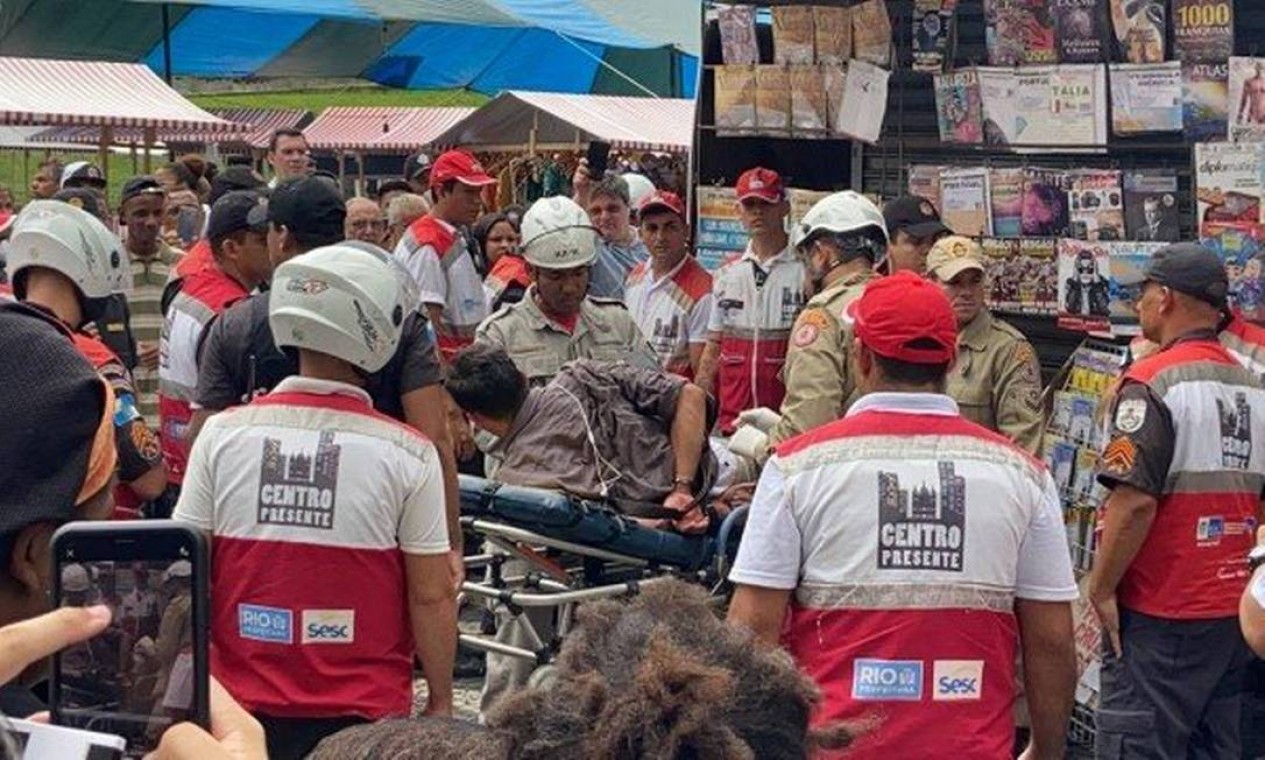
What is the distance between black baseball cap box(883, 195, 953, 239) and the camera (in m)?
7.43

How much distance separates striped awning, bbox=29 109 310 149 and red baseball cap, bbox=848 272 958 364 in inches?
536

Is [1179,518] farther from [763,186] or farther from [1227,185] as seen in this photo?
[763,186]

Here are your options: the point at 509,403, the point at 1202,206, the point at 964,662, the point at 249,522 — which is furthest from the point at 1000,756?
the point at 1202,206

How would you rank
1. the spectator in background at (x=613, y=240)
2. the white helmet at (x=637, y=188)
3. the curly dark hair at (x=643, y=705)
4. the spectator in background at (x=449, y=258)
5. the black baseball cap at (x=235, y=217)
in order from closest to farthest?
the curly dark hair at (x=643, y=705), the black baseball cap at (x=235, y=217), the spectator in background at (x=449, y=258), the spectator in background at (x=613, y=240), the white helmet at (x=637, y=188)

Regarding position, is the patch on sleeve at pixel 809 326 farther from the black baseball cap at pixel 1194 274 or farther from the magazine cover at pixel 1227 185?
the magazine cover at pixel 1227 185

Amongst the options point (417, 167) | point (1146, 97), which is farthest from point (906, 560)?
point (417, 167)

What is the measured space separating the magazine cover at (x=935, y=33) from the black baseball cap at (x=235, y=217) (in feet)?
9.16

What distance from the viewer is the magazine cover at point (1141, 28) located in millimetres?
7234

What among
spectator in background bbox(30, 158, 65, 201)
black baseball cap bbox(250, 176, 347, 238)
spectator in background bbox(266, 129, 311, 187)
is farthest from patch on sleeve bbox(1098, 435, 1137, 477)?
spectator in background bbox(30, 158, 65, 201)

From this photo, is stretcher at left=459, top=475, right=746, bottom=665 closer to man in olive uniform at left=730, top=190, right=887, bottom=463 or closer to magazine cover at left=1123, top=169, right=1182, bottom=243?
man in olive uniform at left=730, top=190, right=887, bottom=463

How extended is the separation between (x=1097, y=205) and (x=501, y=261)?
3807mm

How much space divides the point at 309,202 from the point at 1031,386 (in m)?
2.49

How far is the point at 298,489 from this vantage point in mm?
4344

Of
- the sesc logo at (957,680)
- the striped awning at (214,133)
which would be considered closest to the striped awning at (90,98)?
the striped awning at (214,133)
